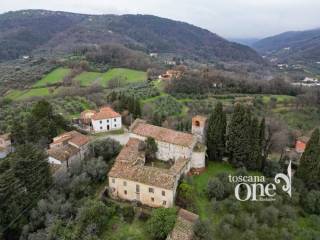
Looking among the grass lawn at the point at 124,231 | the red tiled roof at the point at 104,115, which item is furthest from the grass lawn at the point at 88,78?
the grass lawn at the point at 124,231

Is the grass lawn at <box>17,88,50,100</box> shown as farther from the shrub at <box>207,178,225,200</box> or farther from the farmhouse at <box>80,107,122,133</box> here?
the shrub at <box>207,178,225,200</box>

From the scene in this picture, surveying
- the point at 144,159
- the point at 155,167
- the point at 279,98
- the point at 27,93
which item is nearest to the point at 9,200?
the point at 144,159

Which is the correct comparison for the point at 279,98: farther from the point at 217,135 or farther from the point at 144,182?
the point at 144,182

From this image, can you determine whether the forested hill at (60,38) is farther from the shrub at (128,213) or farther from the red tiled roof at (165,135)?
the shrub at (128,213)

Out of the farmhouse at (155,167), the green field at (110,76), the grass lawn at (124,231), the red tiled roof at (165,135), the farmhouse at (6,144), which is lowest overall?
the green field at (110,76)

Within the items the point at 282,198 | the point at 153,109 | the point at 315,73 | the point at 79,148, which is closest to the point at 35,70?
the point at 153,109

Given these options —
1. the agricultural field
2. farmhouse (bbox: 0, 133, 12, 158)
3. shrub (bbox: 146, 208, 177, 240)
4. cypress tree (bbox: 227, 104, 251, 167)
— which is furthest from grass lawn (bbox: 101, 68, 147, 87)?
shrub (bbox: 146, 208, 177, 240)

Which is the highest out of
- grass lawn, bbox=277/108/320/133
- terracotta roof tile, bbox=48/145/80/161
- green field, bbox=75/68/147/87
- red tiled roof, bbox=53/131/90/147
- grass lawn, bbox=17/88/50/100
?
red tiled roof, bbox=53/131/90/147
